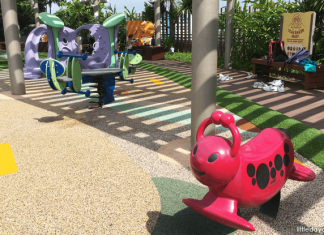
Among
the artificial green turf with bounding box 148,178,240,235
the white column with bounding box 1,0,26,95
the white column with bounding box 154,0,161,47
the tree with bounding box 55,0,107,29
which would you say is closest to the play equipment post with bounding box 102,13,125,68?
the white column with bounding box 1,0,26,95

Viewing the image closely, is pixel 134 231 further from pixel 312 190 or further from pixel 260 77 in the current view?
pixel 260 77

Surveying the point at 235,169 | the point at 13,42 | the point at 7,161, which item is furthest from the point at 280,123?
the point at 13,42

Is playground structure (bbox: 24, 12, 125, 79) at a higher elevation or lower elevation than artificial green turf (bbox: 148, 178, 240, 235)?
higher

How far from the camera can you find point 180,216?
232cm

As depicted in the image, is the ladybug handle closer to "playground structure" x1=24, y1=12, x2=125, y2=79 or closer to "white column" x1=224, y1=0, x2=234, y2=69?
"playground structure" x1=24, y1=12, x2=125, y2=79

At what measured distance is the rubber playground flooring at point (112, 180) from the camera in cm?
224

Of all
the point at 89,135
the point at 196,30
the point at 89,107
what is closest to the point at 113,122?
the point at 89,135

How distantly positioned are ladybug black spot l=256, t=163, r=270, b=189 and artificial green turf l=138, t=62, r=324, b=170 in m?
1.53

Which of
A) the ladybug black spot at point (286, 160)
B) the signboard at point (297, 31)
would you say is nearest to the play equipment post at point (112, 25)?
the signboard at point (297, 31)

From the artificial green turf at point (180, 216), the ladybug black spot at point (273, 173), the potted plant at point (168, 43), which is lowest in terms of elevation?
the artificial green turf at point (180, 216)

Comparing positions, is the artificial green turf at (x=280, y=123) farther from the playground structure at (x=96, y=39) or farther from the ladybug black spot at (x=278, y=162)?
the playground structure at (x=96, y=39)

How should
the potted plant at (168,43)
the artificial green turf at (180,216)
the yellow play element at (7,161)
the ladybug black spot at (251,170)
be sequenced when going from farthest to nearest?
the potted plant at (168,43), the yellow play element at (7,161), the artificial green turf at (180,216), the ladybug black spot at (251,170)

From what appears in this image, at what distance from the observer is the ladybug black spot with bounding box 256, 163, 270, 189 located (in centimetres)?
193

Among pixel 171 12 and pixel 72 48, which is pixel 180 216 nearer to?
pixel 72 48
